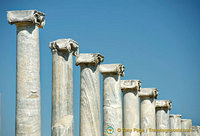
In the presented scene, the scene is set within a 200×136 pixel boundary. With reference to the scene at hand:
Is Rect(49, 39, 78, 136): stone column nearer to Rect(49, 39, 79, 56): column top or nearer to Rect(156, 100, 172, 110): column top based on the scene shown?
Rect(49, 39, 79, 56): column top

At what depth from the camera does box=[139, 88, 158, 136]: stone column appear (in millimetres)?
51250

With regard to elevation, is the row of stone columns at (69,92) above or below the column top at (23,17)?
below

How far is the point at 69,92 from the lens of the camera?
3300 centimetres

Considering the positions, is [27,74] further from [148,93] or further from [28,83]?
[148,93]

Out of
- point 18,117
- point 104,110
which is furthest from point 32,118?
point 104,110

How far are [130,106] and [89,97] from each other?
10.9 m

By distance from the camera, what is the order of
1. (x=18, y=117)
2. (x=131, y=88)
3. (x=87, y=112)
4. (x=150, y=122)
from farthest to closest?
(x=150, y=122) < (x=131, y=88) < (x=87, y=112) < (x=18, y=117)

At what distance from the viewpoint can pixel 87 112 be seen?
36.7m

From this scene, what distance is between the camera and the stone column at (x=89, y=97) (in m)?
36.5

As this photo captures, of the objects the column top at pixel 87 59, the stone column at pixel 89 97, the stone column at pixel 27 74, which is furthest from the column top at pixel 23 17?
the stone column at pixel 89 97

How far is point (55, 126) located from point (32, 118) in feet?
13.6

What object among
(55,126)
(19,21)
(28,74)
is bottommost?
(55,126)

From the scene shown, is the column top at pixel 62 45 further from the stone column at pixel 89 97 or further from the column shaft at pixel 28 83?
the column shaft at pixel 28 83

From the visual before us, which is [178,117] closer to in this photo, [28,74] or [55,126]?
[55,126]
